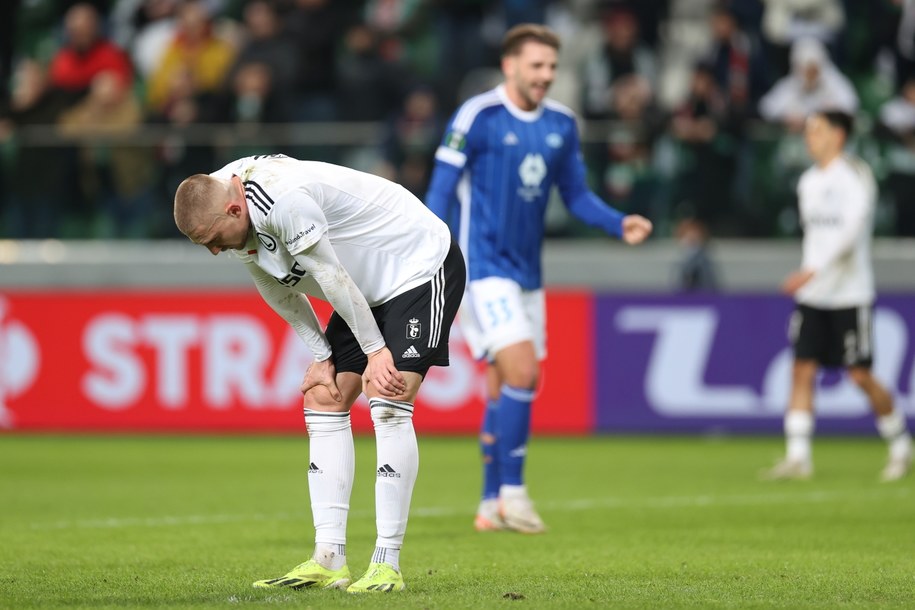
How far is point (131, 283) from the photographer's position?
55.8 ft

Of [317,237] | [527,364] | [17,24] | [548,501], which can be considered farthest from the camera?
[17,24]

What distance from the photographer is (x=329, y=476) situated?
19.9 feet

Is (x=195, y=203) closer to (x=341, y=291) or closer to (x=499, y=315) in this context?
(x=341, y=291)

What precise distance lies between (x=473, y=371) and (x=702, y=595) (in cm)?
912

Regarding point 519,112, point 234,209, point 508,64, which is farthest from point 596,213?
point 234,209

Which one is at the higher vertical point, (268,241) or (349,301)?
(268,241)

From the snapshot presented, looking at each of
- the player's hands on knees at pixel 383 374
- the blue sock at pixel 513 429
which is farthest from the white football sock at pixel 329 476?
the blue sock at pixel 513 429

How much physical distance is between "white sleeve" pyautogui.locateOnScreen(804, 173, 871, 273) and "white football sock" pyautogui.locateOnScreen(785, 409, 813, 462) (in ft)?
3.70

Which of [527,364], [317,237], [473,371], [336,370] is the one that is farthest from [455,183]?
[473,371]

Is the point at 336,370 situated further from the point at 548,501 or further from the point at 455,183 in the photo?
the point at 548,501

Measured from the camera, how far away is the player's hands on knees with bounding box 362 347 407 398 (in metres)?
5.71

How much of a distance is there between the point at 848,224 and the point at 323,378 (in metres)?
Result: 6.22

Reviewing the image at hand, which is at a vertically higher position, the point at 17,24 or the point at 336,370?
the point at 17,24

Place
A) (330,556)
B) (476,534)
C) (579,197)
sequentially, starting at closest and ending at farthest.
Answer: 1. (330,556)
2. (476,534)
3. (579,197)
